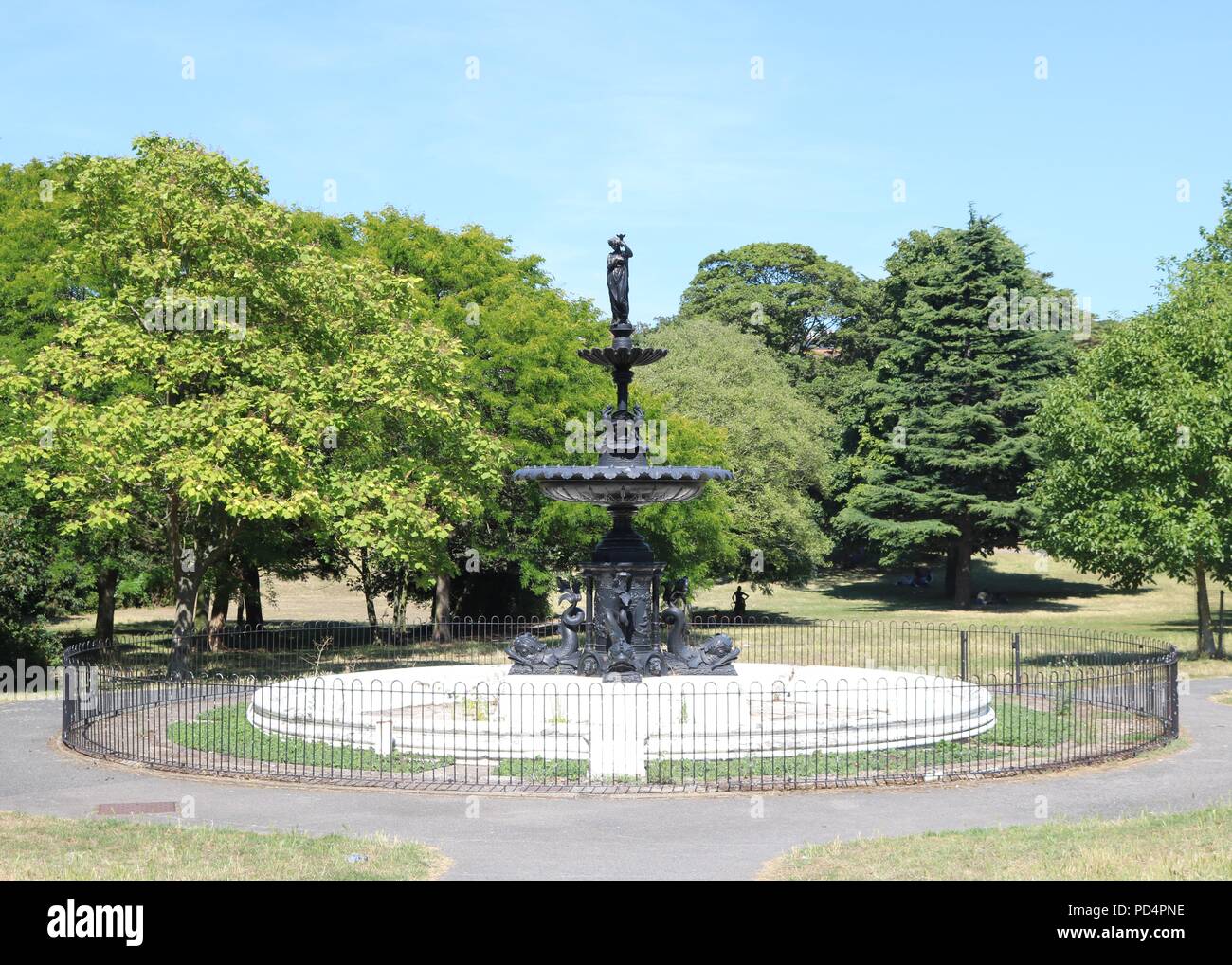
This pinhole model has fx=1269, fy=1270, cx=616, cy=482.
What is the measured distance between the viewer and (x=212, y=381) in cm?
2697

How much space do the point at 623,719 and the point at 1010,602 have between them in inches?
1738

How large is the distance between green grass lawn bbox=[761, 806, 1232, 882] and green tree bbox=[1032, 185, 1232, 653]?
1851cm

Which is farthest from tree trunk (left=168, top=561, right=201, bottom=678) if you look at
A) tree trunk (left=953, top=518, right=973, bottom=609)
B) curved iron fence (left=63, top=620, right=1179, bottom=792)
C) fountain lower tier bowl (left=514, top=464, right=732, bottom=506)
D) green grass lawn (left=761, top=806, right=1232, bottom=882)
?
tree trunk (left=953, top=518, right=973, bottom=609)

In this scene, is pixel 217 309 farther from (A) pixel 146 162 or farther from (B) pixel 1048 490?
(B) pixel 1048 490

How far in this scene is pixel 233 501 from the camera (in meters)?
25.1

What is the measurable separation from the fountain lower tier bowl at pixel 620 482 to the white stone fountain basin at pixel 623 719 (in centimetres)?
297

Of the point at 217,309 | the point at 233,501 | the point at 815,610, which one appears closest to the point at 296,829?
the point at 233,501

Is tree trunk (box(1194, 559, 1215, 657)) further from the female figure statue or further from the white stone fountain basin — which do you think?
the female figure statue

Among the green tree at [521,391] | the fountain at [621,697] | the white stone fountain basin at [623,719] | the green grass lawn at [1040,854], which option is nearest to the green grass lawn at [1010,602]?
the green tree at [521,391]

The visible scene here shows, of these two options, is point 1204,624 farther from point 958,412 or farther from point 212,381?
point 212,381

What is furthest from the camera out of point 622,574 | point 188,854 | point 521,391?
point 521,391

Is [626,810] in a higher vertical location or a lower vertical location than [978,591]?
higher

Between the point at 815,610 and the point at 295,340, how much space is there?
31.7 meters

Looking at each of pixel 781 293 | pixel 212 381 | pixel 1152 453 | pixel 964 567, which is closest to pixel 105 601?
pixel 212 381
